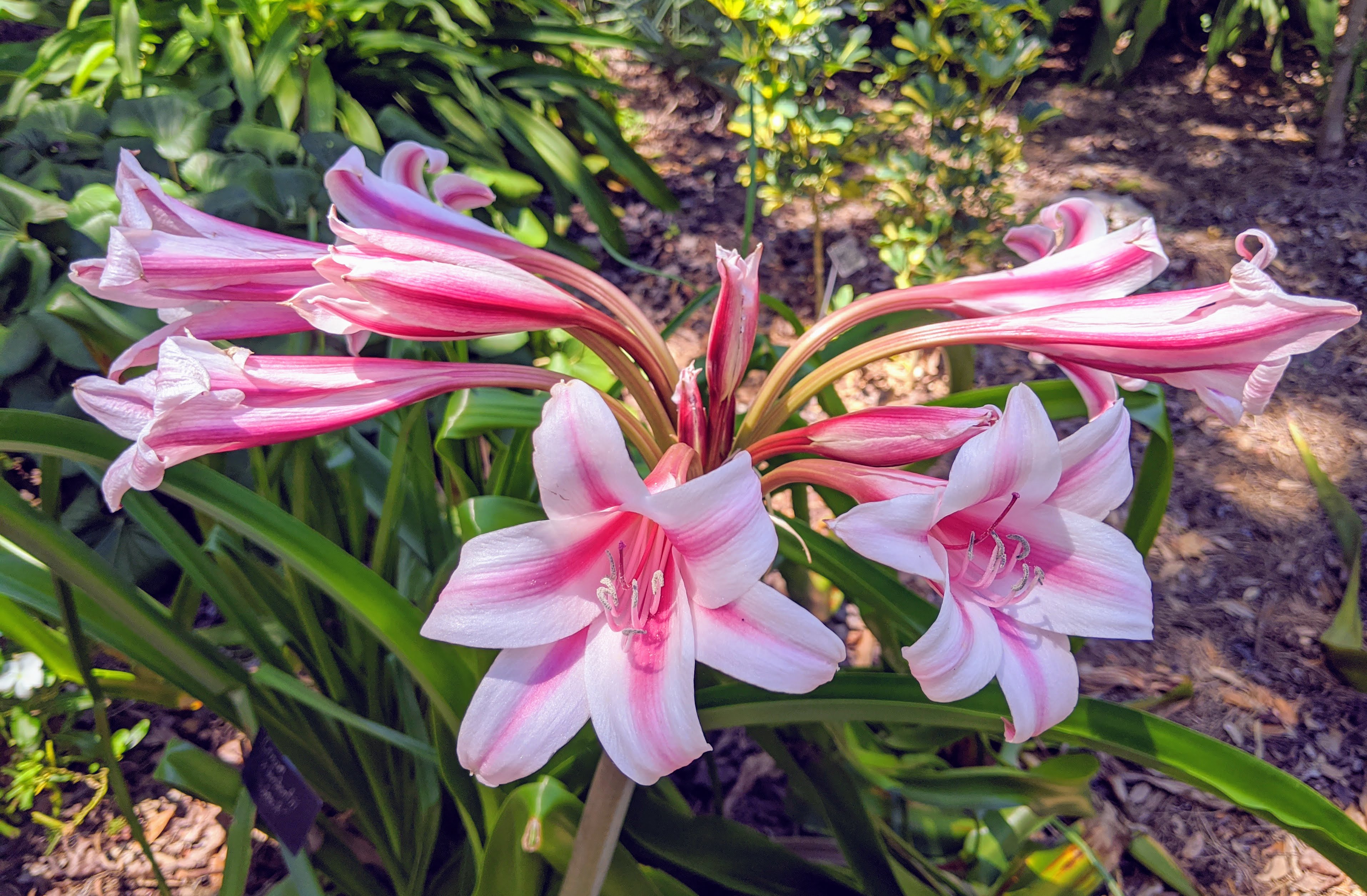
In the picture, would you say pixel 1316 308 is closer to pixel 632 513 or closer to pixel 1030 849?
pixel 632 513

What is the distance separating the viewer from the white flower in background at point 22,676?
4.95ft

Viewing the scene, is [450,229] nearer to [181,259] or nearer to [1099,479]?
[181,259]

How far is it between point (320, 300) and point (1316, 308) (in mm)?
929

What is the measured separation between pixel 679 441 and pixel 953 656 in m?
0.36

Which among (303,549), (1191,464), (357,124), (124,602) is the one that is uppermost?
(357,124)

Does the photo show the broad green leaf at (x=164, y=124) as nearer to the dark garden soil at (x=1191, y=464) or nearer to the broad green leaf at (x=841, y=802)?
the dark garden soil at (x=1191, y=464)

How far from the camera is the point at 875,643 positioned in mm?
1881

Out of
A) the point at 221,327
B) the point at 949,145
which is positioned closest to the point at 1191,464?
the point at 949,145

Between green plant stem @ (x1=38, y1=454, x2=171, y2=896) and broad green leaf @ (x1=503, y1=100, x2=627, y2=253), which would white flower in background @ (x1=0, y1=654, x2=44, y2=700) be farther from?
broad green leaf @ (x1=503, y1=100, x2=627, y2=253)

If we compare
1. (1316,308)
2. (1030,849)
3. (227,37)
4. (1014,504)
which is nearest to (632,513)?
(1014,504)

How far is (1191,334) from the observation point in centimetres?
77

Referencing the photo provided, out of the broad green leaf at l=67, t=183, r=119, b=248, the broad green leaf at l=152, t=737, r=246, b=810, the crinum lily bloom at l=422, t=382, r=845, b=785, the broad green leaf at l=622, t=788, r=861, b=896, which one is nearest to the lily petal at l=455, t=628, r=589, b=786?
the crinum lily bloom at l=422, t=382, r=845, b=785

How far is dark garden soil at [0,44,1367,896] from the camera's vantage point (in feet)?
5.05

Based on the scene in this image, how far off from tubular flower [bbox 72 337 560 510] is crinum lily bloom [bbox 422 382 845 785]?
0.70 ft
